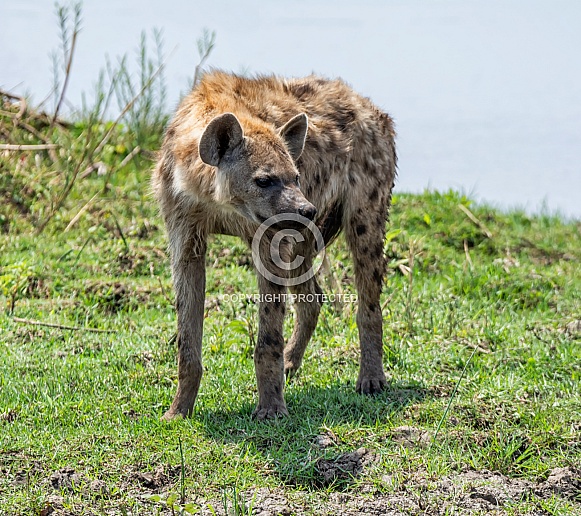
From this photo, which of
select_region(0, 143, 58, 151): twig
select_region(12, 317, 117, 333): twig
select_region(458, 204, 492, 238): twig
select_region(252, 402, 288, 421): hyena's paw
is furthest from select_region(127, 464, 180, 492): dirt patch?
select_region(458, 204, 492, 238): twig

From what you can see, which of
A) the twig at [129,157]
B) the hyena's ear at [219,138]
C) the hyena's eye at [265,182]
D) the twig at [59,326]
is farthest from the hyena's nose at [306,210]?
the twig at [129,157]

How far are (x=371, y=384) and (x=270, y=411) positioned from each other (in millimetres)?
688

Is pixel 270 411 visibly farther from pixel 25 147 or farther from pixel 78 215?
pixel 25 147

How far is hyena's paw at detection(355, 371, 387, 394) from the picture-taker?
14.1 feet

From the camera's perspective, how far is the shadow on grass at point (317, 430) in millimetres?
3365

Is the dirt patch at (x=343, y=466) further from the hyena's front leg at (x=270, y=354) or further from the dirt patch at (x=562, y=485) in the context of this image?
the dirt patch at (x=562, y=485)

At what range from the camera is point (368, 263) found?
458 cm

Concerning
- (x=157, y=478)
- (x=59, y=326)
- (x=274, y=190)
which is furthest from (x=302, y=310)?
(x=157, y=478)

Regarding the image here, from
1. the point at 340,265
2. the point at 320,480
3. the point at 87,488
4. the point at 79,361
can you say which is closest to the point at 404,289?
the point at 340,265

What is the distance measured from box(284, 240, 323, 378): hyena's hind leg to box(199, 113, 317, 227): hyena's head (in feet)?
2.84

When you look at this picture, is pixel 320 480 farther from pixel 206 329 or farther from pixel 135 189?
pixel 135 189

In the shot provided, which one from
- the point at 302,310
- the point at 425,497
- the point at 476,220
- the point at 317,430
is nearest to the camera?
the point at 425,497

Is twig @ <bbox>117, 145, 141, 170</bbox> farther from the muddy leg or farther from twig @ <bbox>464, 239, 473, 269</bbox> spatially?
the muddy leg

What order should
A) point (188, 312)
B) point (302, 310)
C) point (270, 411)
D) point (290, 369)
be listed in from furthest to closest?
point (302, 310) < point (290, 369) < point (188, 312) < point (270, 411)
